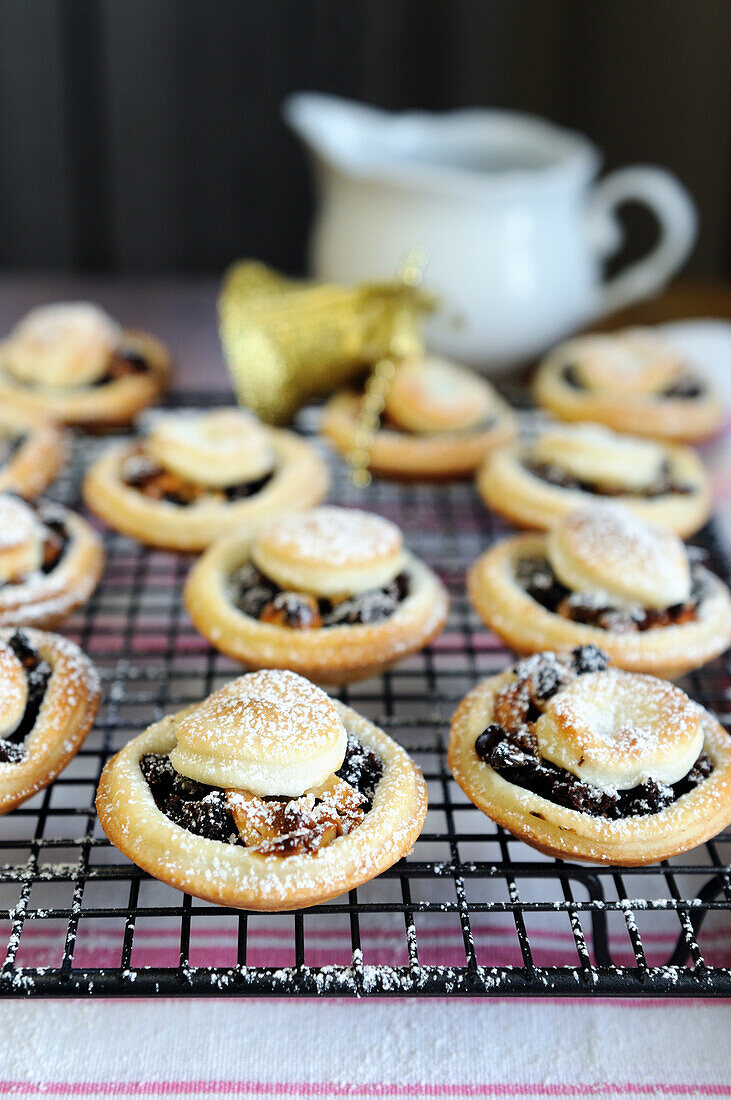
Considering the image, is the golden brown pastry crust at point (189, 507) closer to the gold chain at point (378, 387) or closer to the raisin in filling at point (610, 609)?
the gold chain at point (378, 387)

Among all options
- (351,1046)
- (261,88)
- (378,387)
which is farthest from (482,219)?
(351,1046)

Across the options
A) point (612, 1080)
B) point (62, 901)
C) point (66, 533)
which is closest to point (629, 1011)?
point (612, 1080)

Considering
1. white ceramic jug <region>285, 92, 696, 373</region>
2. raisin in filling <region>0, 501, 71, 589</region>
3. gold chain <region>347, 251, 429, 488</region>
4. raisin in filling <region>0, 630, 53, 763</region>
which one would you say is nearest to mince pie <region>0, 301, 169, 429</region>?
raisin in filling <region>0, 501, 71, 589</region>

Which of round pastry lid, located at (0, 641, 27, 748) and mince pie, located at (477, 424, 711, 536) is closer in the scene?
round pastry lid, located at (0, 641, 27, 748)

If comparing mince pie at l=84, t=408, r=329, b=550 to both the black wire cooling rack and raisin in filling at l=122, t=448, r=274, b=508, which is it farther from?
the black wire cooling rack

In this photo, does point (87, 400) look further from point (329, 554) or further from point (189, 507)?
point (329, 554)

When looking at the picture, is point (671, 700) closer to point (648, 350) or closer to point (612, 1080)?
point (612, 1080)

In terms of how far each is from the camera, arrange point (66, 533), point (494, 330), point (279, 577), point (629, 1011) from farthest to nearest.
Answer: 1. point (494, 330)
2. point (66, 533)
3. point (279, 577)
4. point (629, 1011)

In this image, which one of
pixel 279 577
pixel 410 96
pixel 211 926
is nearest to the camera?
pixel 211 926
